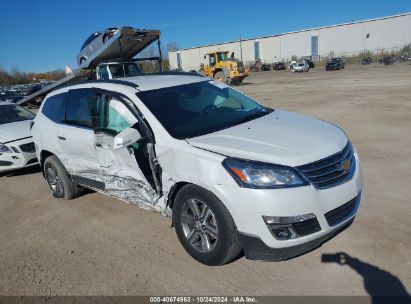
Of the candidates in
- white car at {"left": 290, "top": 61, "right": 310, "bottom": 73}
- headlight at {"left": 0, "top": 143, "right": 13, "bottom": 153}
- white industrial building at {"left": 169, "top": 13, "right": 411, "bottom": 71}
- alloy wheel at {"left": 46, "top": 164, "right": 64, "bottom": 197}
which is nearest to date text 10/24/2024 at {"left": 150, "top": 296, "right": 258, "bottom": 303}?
alloy wheel at {"left": 46, "top": 164, "right": 64, "bottom": 197}

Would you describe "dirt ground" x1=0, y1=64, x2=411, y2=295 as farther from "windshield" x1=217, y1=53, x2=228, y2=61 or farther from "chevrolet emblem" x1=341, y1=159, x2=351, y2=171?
"windshield" x1=217, y1=53, x2=228, y2=61

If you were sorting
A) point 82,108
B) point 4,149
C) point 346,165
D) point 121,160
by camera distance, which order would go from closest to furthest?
point 346,165 < point 121,160 < point 82,108 < point 4,149

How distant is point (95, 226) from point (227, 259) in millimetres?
2060

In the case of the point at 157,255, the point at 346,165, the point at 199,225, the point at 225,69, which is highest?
the point at 346,165

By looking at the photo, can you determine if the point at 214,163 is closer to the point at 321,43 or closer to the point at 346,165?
the point at 346,165

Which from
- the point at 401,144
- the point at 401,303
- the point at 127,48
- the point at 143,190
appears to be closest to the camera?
the point at 401,303

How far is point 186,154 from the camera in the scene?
3365 millimetres

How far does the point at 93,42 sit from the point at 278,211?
11681mm

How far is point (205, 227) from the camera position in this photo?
11.0 feet

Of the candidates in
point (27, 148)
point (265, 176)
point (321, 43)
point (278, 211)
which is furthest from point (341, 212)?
point (321, 43)

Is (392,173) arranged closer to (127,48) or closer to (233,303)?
(233,303)

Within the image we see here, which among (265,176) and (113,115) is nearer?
(265,176)

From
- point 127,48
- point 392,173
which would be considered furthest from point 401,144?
point 127,48

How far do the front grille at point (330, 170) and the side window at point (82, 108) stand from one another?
9.06ft
